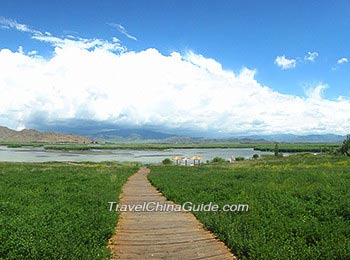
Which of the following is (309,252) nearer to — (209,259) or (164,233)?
(209,259)

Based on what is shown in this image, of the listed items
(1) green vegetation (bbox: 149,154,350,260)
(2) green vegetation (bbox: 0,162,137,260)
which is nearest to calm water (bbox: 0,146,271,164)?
(1) green vegetation (bbox: 149,154,350,260)

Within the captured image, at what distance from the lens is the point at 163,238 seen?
9.83m

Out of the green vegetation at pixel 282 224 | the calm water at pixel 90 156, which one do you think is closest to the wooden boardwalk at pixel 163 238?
the green vegetation at pixel 282 224

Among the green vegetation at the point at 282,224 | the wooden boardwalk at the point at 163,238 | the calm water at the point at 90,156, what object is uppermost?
the green vegetation at the point at 282,224

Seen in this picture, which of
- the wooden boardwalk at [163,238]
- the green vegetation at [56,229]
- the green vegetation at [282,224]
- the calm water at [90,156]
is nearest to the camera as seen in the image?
the green vegetation at [56,229]

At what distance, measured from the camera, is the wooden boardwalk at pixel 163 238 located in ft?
27.7

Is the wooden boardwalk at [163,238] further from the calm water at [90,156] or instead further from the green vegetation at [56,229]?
the calm water at [90,156]

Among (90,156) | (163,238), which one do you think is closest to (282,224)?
(163,238)

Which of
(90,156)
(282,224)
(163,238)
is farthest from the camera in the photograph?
(90,156)

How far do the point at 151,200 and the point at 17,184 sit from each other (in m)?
9.81

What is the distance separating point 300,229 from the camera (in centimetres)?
982

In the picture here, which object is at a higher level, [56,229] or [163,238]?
[56,229]

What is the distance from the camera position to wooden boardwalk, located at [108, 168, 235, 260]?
845cm

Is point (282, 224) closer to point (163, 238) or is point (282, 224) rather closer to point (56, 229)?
point (163, 238)
